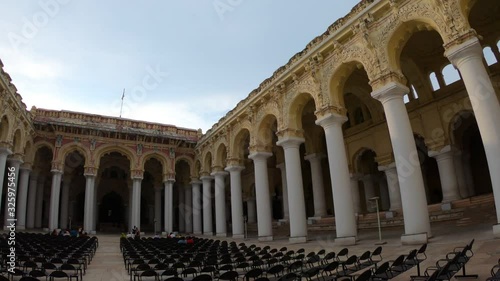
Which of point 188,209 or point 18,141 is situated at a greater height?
point 18,141

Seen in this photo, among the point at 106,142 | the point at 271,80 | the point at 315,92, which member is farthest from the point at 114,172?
the point at 315,92

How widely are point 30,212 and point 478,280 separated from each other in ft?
98.5

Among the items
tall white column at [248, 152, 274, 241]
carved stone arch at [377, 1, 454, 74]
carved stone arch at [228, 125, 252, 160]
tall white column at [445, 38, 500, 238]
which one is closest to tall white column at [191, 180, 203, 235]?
carved stone arch at [228, 125, 252, 160]

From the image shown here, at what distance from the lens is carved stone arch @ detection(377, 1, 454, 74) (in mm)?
11281

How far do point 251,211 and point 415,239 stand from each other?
21922 millimetres

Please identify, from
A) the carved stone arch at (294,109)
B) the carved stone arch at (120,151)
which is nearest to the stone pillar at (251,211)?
the carved stone arch at (120,151)

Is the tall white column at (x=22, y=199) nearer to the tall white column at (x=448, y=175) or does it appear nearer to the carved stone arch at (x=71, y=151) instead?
the carved stone arch at (x=71, y=151)

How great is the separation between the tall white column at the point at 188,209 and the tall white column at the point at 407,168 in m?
24.0

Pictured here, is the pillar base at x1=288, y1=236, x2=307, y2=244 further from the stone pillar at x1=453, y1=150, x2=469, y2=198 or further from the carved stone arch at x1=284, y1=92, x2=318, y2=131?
the stone pillar at x1=453, y1=150, x2=469, y2=198

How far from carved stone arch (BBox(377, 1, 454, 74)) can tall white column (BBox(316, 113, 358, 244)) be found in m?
3.37

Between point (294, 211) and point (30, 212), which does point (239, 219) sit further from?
point (30, 212)

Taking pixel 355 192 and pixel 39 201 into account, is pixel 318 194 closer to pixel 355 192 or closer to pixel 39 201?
pixel 355 192

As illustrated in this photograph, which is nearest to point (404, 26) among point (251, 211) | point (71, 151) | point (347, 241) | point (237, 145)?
point (347, 241)

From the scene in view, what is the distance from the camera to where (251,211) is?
31828 millimetres
